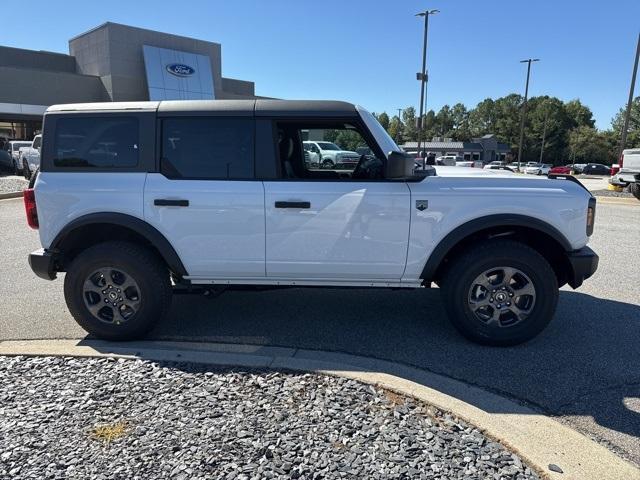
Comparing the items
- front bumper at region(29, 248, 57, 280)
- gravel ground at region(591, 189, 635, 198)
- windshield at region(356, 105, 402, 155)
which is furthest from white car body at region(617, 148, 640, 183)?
front bumper at region(29, 248, 57, 280)

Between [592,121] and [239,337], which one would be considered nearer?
[239,337]

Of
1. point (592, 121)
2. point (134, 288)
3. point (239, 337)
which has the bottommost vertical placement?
point (239, 337)

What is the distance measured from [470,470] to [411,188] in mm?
2100

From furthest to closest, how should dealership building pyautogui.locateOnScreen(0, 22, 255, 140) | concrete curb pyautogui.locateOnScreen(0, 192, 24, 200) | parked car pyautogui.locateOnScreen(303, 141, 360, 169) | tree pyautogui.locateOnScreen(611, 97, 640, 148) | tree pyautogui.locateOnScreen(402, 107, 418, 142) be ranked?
tree pyautogui.locateOnScreen(402, 107, 418, 142) < tree pyautogui.locateOnScreen(611, 97, 640, 148) < dealership building pyautogui.locateOnScreen(0, 22, 255, 140) < concrete curb pyautogui.locateOnScreen(0, 192, 24, 200) < parked car pyautogui.locateOnScreen(303, 141, 360, 169)

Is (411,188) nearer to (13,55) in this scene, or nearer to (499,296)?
(499,296)

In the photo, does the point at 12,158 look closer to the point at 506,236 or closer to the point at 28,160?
the point at 28,160

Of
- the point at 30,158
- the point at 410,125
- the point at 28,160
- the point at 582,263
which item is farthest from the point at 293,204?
the point at 410,125

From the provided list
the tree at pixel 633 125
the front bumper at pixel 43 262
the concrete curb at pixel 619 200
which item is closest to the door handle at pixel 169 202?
the front bumper at pixel 43 262

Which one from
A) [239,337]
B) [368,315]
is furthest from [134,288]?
[368,315]

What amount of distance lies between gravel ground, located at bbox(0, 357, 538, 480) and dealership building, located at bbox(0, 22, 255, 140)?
37.2m

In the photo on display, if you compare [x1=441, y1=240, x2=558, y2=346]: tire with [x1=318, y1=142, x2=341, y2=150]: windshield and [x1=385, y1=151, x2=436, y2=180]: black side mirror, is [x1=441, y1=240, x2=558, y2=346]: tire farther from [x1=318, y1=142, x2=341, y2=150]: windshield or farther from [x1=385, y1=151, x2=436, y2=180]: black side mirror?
[x1=318, y1=142, x2=341, y2=150]: windshield

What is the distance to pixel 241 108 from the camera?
12.7 feet

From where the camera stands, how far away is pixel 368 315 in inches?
184

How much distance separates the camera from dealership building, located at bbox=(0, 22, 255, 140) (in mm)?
34625
